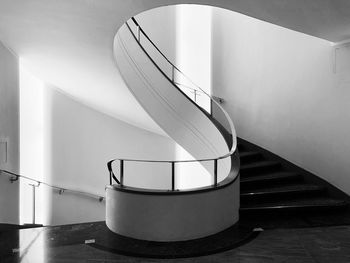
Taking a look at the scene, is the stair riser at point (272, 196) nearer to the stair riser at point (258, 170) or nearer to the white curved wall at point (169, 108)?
the stair riser at point (258, 170)

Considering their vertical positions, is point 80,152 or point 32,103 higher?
point 32,103

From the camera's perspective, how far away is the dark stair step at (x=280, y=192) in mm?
4238

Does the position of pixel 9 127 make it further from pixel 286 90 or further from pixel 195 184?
pixel 286 90

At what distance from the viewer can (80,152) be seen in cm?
705

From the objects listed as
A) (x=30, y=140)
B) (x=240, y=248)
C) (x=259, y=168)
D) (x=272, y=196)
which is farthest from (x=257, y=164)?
(x=30, y=140)

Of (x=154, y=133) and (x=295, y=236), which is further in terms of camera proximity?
(x=154, y=133)

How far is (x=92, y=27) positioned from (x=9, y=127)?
7.30 feet

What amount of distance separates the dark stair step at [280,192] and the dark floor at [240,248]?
648 mm

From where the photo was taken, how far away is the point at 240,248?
10.6ft

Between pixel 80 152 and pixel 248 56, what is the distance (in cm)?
433

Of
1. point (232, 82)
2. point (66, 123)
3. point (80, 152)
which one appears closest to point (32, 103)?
point (66, 123)

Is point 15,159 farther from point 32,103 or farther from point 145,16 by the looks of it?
point 145,16

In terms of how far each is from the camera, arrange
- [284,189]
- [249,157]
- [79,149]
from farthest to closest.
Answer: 1. [79,149]
2. [249,157]
3. [284,189]

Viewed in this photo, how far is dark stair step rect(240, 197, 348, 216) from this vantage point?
399cm
